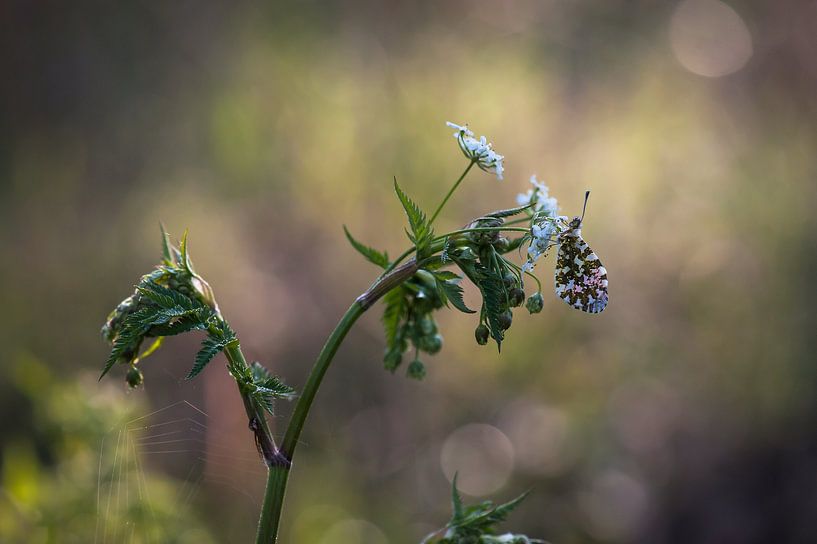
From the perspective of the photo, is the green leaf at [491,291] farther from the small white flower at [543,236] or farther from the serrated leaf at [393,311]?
the serrated leaf at [393,311]

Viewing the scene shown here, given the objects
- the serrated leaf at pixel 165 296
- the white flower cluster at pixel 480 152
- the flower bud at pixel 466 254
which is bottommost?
the serrated leaf at pixel 165 296

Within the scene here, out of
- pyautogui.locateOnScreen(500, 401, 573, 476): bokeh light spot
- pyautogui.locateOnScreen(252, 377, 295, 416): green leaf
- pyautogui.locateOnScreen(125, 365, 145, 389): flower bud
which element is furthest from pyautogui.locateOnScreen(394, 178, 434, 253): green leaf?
pyautogui.locateOnScreen(500, 401, 573, 476): bokeh light spot

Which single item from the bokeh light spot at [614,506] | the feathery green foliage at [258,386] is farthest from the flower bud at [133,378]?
the bokeh light spot at [614,506]

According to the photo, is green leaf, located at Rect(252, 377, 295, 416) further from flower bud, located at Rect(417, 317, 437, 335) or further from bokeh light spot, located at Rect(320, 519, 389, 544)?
bokeh light spot, located at Rect(320, 519, 389, 544)

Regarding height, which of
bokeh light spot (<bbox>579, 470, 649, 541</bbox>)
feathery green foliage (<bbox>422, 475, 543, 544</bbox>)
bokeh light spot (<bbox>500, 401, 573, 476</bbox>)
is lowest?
feathery green foliage (<bbox>422, 475, 543, 544</bbox>)

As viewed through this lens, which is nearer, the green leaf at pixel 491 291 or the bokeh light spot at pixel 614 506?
the green leaf at pixel 491 291

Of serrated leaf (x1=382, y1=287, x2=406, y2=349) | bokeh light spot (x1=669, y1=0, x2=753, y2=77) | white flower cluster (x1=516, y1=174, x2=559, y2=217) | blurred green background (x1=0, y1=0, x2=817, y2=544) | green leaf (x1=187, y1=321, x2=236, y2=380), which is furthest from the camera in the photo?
bokeh light spot (x1=669, y1=0, x2=753, y2=77)

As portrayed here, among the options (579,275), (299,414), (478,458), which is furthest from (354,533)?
(579,275)
